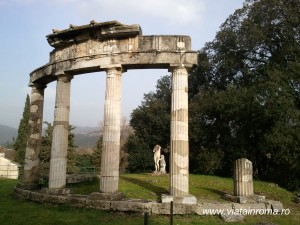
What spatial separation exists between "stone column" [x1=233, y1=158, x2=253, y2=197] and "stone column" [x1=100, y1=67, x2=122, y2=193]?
6173mm

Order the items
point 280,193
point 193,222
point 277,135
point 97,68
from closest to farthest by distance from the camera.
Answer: point 193,222 < point 97,68 < point 280,193 < point 277,135

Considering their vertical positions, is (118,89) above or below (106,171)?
above

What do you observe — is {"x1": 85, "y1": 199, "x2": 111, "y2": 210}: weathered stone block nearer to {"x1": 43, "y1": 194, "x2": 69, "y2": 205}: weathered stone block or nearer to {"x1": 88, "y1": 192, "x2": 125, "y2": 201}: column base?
{"x1": 88, "y1": 192, "x2": 125, "y2": 201}: column base

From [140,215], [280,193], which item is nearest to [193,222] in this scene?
[140,215]

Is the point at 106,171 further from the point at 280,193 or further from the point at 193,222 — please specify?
the point at 280,193

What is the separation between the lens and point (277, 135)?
23.5 m

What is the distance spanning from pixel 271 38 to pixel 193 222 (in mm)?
22293

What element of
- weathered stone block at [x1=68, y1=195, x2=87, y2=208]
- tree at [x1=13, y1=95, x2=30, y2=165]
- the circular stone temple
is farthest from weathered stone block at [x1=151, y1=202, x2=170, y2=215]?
tree at [x1=13, y1=95, x2=30, y2=165]

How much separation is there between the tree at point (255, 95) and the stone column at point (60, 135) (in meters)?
15.5

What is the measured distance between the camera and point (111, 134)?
1399 cm

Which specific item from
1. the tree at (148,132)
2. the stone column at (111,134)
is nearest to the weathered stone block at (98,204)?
the stone column at (111,134)

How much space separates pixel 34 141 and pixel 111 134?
19.3ft

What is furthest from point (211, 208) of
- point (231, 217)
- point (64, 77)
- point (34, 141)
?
point (34, 141)

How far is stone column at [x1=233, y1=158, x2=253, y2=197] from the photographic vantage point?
15721 millimetres
